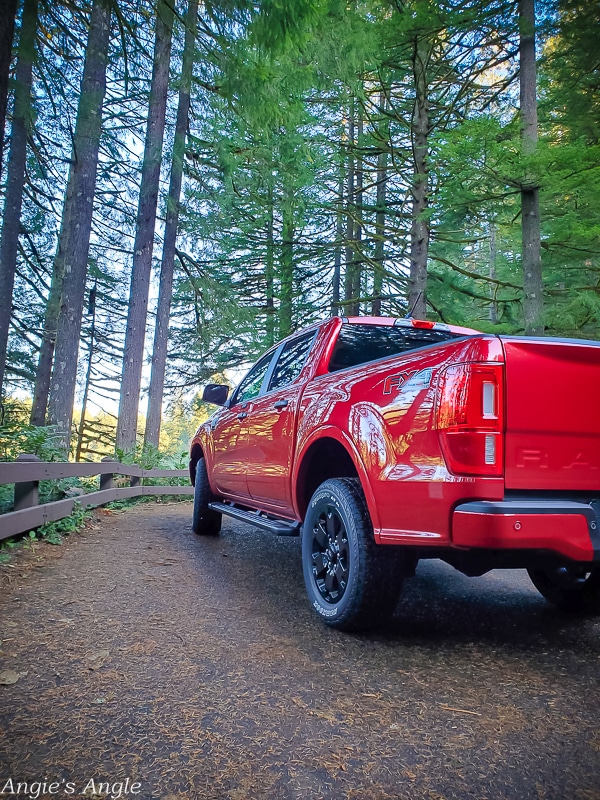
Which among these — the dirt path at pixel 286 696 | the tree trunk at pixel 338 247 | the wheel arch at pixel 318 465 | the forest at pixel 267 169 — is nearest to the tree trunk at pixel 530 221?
the forest at pixel 267 169

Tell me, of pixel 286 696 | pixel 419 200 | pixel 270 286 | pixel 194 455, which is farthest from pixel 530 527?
pixel 270 286

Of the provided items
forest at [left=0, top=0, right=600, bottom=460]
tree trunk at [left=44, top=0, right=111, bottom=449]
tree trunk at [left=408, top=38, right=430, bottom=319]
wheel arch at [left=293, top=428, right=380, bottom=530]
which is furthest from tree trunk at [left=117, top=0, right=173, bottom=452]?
wheel arch at [left=293, top=428, right=380, bottom=530]

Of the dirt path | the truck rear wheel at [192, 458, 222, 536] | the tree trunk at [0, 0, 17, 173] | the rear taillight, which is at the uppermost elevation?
the tree trunk at [0, 0, 17, 173]

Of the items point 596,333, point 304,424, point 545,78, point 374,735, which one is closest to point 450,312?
point 596,333

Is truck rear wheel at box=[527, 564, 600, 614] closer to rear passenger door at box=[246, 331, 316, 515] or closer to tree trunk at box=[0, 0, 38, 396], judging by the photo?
rear passenger door at box=[246, 331, 316, 515]

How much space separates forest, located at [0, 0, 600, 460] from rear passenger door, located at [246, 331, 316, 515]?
215cm

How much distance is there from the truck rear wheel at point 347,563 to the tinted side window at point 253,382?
2117 mm

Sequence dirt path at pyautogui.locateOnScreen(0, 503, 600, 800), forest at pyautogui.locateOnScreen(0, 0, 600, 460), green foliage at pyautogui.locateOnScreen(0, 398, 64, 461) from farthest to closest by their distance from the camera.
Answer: forest at pyautogui.locateOnScreen(0, 0, 600, 460), green foliage at pyautogui.locateOnScreen(0, 398, 64, 461), dirt path at pyautogui.locateOnScreen(0, 503, 600, 800)

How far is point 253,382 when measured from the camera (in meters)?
5.40

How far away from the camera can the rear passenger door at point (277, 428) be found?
3.85 m

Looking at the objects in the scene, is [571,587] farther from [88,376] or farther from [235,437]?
[88,376]

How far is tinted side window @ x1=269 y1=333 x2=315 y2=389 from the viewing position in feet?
13.9

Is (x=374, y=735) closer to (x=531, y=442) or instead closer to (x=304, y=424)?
(x=531, y=442)

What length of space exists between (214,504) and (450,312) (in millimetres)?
9123
